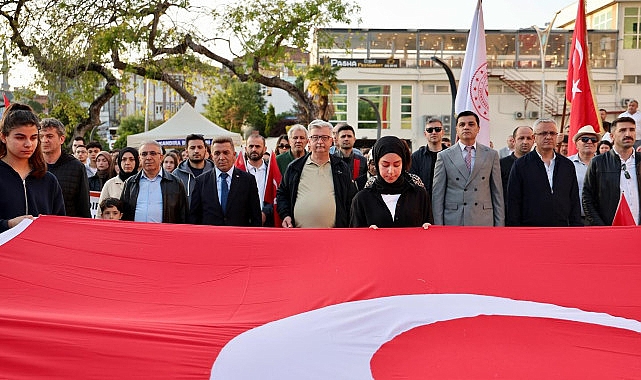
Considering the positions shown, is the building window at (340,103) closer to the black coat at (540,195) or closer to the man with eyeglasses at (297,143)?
the man with eyeglasses at (297,143)

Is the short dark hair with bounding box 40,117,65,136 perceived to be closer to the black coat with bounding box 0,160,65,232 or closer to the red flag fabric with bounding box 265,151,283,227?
the black coat with bounding box 0,160,65,232

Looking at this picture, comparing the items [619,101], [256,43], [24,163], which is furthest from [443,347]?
[619,101]

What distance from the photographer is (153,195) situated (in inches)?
239

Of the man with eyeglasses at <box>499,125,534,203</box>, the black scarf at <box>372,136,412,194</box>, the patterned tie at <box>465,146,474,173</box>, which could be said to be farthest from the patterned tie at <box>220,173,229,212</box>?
the man with eyeglasses at <box>499,125,534,203</box>

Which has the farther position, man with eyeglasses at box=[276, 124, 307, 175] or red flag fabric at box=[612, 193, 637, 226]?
man with eyeglasses at box=[276, 124, 307, 175]

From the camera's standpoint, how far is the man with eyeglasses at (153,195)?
237 inches

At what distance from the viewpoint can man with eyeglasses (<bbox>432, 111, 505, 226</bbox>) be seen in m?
5.56

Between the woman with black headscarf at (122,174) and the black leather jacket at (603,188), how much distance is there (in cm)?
454

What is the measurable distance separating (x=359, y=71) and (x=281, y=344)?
41.6 meters

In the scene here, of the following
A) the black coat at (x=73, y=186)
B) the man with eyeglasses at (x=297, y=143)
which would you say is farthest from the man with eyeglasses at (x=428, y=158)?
the black coat at (x=73, y=186)

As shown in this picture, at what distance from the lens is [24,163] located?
4.34 meters

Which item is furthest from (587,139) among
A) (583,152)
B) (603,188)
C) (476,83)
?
(603,188)

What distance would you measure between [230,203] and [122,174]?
1587mm

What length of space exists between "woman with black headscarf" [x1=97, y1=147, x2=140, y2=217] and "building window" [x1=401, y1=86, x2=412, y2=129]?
3866 centimetres
